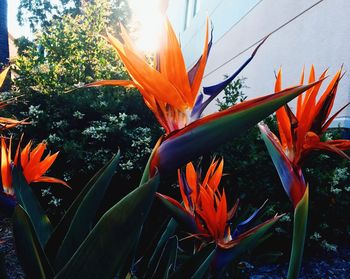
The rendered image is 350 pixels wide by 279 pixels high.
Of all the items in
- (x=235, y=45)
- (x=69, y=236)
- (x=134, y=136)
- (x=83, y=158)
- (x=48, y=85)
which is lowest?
(x=69, y=236)

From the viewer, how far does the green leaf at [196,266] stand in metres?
0.58

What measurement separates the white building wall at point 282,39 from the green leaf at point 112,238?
1.89 meters

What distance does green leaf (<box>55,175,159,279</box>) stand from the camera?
0.40 metres

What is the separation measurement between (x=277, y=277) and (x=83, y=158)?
1.40 metres

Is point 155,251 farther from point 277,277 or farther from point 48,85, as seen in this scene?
point 48,85

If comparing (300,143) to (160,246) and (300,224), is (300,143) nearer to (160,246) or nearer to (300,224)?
(300,224)

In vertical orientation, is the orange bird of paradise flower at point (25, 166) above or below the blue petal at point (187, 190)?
below

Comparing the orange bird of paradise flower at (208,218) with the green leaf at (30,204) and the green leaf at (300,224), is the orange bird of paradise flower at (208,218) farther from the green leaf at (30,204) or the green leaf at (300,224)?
the green leaf at (30,204)

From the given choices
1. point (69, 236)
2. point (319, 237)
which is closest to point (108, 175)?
point (69, 236)

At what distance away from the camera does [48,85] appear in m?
2.88

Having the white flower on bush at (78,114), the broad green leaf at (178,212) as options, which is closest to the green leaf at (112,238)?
the broad green leaf at (178,212)

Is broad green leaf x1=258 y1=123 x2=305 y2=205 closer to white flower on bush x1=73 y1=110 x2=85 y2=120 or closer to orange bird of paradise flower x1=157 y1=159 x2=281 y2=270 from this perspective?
orange bird of paradise flower x1=157 y1=159 x2=281 y2=270

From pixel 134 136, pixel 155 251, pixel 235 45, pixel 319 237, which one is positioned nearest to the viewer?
pixel 155 251

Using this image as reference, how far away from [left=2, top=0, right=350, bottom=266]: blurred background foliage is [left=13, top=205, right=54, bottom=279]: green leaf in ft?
2.79
